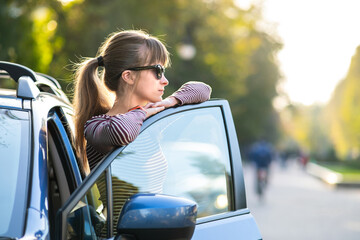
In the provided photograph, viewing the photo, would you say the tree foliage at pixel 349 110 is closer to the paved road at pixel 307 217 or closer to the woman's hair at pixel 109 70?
the paved road at pixel 307 217

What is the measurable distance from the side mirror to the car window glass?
0.99 feet

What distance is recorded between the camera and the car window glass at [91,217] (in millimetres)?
2311

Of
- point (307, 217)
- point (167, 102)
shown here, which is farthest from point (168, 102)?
point (307, 217)

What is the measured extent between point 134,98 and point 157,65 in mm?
176

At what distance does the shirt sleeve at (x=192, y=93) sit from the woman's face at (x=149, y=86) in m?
0.08

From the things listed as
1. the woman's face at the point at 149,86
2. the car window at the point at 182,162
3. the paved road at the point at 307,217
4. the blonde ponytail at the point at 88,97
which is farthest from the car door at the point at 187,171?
the paved road at the point at 307,217

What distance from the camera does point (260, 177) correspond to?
1883cm

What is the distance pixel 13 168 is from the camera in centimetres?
220

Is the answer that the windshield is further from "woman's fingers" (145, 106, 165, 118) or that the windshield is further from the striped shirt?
"woman's fingers" (145, 106, 165, 118)

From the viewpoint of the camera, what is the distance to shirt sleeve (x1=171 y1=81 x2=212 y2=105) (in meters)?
2.64

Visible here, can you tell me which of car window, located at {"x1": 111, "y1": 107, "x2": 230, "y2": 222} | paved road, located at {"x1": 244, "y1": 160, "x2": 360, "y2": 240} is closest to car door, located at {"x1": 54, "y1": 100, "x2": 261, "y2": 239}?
car window, located at {"x1": 111, "y1": 107, "x2": 230, "y2": 222}

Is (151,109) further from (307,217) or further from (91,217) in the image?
(307,217)

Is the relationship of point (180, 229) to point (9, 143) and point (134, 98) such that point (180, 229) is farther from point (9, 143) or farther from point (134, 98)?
point (134, 98)

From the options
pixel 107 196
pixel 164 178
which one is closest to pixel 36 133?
pixel 107 196
